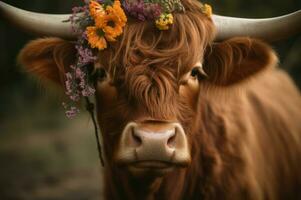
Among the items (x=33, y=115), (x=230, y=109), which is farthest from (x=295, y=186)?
(x=33, y=115)

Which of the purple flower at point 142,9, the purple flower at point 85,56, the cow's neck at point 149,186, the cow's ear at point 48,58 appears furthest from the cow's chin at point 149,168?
the cow's ear at point 48,58

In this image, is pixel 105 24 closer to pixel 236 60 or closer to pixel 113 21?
pixel 113 21

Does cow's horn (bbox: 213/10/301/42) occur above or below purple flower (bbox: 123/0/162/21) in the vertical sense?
below

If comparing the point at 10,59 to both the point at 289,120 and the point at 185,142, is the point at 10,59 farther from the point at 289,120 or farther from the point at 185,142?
the point at 185,142

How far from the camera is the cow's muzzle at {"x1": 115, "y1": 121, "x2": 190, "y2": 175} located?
3625mm

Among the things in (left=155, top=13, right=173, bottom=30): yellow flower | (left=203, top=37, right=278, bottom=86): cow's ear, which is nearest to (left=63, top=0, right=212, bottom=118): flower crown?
(left=155, top=13, right=173, bottom=30): yellow flower

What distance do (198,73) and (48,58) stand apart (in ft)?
3.63

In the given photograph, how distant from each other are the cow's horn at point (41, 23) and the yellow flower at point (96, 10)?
34 cm

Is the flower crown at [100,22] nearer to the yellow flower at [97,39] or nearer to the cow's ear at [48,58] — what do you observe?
the yellow flower at [97,39]

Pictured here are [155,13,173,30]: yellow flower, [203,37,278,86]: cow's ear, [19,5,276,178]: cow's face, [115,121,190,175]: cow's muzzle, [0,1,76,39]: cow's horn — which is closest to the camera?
[115,121,190,175]: cow's muzzle

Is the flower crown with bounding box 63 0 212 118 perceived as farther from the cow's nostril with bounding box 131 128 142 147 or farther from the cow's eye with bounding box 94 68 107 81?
the cow's nostril with bounding box 131 128 142 147

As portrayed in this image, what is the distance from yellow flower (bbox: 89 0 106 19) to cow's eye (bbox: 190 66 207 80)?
68 centimetres

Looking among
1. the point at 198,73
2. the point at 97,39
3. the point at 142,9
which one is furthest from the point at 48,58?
the point at 198,73

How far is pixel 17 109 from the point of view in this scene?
1155 cm
